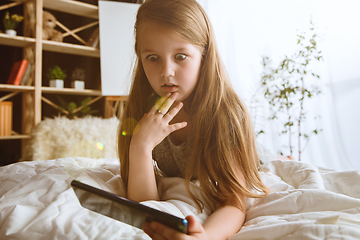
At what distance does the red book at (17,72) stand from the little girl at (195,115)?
73.9 inches

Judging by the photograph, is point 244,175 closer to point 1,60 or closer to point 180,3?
point 180,3

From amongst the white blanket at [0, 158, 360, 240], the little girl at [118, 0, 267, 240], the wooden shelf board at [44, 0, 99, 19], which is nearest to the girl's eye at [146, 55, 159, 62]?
the little girl at [118, 0, 267, 240]

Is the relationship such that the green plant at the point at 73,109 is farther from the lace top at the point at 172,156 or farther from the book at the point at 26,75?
the lace top at the point at 172,156

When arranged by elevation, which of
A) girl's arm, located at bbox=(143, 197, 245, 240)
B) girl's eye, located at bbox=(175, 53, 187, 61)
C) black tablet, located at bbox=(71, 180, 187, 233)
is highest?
girl's eye, located at bbox=(175, 53, 187, 61)

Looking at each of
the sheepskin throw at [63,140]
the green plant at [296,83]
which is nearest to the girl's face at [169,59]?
the sheepskin throw at [63,140]

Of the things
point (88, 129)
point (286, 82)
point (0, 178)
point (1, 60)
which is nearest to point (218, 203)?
point (0, 178)

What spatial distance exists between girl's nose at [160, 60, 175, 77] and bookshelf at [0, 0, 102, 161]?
1.95 m

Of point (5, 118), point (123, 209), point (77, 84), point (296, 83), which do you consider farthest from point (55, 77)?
point (123, 209)

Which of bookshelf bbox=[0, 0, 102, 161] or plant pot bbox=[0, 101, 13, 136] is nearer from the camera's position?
plant pot bbox=[0, 101, 13, 136]

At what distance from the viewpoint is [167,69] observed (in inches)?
24.7

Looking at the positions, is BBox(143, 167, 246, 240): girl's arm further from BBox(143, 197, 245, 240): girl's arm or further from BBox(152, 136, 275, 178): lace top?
BBox(152, 136, 275, 178): lace top

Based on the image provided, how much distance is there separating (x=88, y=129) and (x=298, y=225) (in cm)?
175

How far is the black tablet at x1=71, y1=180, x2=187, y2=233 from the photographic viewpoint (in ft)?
1.12

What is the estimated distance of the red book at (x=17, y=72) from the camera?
2.18 m
